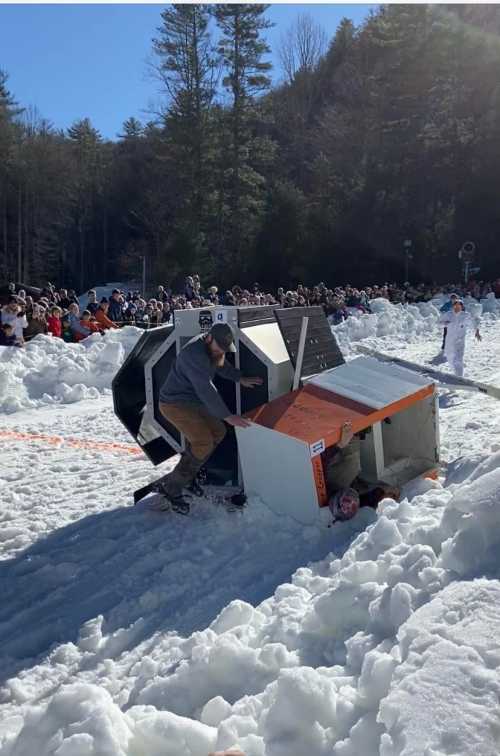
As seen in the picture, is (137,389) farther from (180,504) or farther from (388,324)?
(388,324)

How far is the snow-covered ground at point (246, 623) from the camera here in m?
2.65

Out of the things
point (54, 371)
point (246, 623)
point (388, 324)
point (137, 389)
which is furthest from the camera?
point (388, 324)

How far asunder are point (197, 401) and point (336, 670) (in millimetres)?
3093

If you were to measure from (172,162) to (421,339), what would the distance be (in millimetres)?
23961

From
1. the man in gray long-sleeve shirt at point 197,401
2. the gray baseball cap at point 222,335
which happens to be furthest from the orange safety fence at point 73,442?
the gray baseball cap at point 222,335

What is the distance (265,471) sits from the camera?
18.5 feet

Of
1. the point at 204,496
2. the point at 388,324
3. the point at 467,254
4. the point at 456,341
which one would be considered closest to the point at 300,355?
the point at 204,496

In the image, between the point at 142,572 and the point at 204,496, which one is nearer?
the point at 142,572

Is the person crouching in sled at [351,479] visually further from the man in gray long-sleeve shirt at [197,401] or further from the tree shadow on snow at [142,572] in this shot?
the man in gray long-sleeve shirt at [197,401]

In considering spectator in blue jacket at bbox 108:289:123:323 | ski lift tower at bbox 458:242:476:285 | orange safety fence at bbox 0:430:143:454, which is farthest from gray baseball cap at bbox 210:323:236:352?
ski lift tower at bbox 458:242:476:285

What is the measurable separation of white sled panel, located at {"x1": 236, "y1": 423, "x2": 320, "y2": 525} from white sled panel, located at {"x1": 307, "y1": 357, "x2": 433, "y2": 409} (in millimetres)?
801

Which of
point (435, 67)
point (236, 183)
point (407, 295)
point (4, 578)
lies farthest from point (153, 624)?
point (435, 67)

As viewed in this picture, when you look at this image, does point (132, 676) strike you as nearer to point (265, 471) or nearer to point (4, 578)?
point (4, 578)

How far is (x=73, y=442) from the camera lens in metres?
8.93
